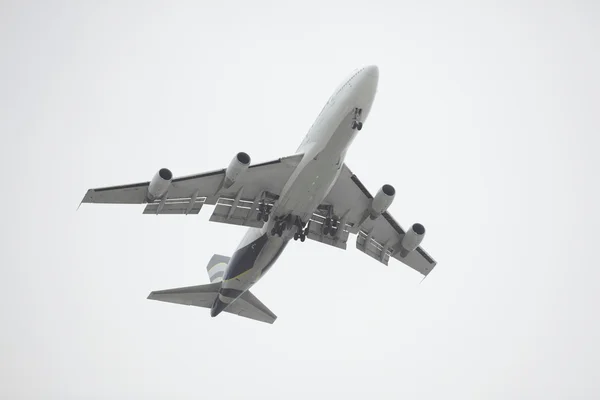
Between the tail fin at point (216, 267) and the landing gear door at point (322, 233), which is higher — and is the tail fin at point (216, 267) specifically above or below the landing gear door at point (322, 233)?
below

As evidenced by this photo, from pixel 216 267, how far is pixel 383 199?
10786mm

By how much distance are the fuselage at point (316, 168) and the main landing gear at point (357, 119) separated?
0.05m

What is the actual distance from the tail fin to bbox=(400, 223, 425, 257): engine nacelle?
31.1ft

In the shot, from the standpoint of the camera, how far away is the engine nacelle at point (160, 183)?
2505cm

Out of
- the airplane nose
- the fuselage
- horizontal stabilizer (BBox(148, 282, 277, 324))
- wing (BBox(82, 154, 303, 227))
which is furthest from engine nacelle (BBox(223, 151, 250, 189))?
horizontal stabilizer (BBox(148, 282, 277, 324))

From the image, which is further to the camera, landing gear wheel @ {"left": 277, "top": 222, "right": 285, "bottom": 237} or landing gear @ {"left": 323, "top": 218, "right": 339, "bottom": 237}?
landing gear @ {"left": 323, "top": 218, "right": 339, "bottom": 237}

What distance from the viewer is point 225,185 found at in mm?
26750

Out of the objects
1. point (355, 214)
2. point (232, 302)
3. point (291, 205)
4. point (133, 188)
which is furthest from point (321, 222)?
point (133, 188)

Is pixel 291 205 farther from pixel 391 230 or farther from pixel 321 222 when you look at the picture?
pixel 391 230

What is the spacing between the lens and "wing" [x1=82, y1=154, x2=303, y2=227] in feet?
84.9

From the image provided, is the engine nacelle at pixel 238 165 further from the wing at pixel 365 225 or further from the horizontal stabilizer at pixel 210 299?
the horizontal stabilizer at pixel 210 299

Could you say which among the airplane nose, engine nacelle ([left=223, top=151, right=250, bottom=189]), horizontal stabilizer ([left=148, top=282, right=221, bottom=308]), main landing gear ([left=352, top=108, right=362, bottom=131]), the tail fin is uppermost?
the airplane nose

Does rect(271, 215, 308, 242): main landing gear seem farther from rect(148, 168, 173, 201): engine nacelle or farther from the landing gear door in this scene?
rect(148, 168, 173, 201): engine nacelle

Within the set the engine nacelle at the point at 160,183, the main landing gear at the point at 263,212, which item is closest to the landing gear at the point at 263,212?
the main landing gear at the point at 263,212
